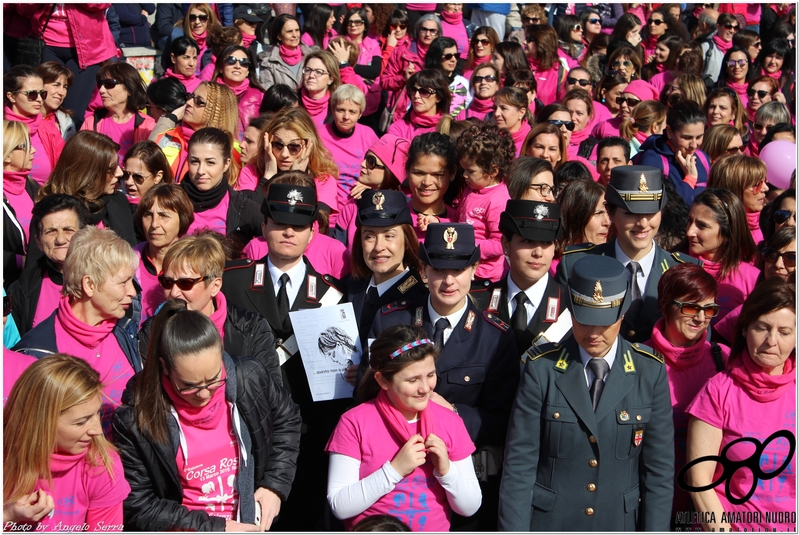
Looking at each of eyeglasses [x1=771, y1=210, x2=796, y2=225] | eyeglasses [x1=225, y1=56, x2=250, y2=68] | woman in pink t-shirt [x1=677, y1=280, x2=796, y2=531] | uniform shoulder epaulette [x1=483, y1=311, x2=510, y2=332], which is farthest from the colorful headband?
eyeglasses [x1=225, y1=56, x2=250, y2=68]

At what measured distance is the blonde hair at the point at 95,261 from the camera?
4.39 metres

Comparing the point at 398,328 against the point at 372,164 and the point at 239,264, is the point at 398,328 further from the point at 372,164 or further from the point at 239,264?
the point at 372,164

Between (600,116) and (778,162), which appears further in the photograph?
(600,116)

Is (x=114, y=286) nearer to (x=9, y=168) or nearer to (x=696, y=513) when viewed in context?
(x=9, y=168)

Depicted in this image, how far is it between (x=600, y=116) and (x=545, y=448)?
251 inches

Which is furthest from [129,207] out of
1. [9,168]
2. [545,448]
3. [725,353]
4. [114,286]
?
[725,353]

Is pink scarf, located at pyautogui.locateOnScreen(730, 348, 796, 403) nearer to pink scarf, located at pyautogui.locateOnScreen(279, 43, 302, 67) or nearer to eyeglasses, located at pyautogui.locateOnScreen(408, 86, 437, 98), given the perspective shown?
eyeglasses, located at pyautogui.locateOnScreen(408, 86, 437, 98)

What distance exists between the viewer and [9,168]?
597 cm

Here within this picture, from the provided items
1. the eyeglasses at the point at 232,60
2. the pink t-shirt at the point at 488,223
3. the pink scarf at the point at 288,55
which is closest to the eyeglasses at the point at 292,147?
the pink t-shirt at the point at 488,223

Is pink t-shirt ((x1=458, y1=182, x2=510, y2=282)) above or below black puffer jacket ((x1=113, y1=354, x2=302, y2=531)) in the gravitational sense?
above

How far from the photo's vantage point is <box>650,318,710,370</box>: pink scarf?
419 cm

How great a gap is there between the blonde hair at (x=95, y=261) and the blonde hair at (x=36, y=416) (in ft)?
3.31

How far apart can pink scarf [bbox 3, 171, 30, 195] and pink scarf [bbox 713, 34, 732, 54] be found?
10.1 meters

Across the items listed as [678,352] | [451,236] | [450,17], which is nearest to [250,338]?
[451,236]
